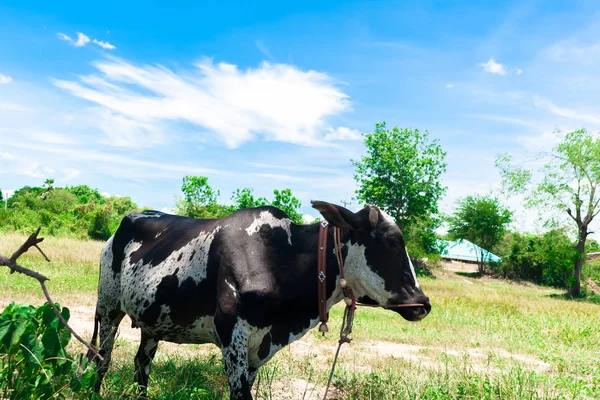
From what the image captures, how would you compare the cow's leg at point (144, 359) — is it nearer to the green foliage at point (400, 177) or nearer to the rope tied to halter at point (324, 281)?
the rope tied to halter at point (324, 281)

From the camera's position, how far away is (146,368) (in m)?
4.66

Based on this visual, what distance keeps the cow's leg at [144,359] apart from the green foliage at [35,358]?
5.72 feet

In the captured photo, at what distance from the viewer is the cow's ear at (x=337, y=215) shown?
3441 millimetres

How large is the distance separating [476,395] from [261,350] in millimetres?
2696

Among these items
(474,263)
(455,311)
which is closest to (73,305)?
(455,311)

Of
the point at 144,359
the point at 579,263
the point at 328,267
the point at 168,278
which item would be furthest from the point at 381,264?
the point at 579,263

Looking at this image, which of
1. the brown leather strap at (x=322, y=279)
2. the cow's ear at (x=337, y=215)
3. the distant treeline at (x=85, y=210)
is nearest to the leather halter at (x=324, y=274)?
the brown leather strap at (x=322, y=279)

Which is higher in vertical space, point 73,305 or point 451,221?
point 451,221

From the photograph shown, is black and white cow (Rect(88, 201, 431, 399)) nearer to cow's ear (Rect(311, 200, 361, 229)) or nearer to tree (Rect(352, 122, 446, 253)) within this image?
cow's ear (Rect(311, 200, 361, 229))

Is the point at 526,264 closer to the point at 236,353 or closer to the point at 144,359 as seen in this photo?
the point at 144,359

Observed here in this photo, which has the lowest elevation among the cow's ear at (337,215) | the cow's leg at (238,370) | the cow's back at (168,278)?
the cow's leg at (238,370)

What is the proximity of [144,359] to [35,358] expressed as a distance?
7.03ft

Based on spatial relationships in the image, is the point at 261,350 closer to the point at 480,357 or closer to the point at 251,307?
the point at 251,307

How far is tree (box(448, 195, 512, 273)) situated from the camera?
43.7 metres
